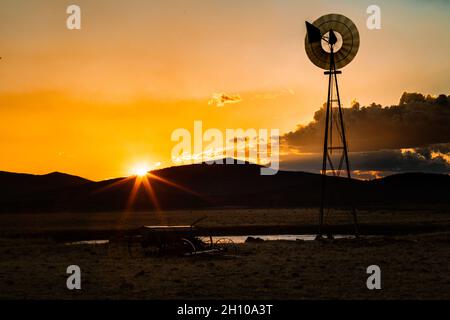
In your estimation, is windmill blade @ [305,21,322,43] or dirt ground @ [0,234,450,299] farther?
windmill blade @ [305,21,322,43]

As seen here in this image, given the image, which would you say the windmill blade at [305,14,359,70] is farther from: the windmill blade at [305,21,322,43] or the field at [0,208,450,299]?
the field at [0,208,450,299]

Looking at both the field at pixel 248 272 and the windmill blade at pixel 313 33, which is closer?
the field at pixel 248 272

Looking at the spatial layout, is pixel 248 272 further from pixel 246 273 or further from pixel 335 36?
pixel 335 36

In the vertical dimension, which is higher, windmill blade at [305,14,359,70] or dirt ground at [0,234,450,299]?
windmill blade at [305,14,359,70]

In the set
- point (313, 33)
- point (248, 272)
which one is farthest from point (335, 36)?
point (248, 272)

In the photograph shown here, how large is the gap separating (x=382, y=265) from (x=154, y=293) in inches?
408

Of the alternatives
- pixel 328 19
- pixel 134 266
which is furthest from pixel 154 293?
pixel 328 19

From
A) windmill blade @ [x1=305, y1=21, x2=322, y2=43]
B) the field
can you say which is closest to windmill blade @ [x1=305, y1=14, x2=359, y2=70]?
windmill blade @ [x1=305, y1=21, x2=322, y2=43]

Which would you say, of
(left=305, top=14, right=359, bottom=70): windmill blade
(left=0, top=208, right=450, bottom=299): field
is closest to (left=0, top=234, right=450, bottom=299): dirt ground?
(left=0, top=208, right=450, bottom=299): field

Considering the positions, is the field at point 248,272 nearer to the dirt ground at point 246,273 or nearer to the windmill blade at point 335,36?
the dirt ground at point 246,273

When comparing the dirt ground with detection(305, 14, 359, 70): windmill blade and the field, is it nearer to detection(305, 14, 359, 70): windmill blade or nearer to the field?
the field

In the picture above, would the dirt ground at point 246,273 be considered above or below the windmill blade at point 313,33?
below

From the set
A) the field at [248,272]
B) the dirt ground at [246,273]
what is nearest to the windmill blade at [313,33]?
the field at [248,272]
